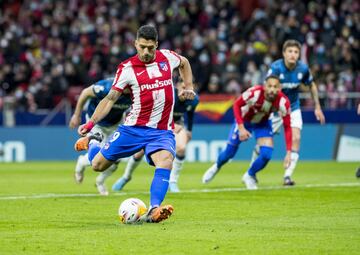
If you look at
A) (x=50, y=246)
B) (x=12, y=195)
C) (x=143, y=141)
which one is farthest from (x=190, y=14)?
(x=50, y=246)

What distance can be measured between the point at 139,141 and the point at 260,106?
5.23 meters

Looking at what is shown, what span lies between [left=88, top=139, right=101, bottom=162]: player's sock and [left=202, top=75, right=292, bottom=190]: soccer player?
3.59 metres

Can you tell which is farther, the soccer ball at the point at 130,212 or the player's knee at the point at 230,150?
the player's knee at the point at 230,150

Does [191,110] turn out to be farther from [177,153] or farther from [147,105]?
[147,105]

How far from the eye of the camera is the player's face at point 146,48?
1112 centimetres

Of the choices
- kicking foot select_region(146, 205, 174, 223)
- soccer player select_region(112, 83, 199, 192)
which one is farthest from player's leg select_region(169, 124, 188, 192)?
kicking foot select_region(146, 205, 174, 223)

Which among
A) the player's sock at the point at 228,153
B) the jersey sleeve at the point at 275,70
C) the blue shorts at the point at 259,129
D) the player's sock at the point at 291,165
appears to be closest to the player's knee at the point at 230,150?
the player's sock at the point at 228,153

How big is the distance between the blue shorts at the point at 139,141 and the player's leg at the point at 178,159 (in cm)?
464

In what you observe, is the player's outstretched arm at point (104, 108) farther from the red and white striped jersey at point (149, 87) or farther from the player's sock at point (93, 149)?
the player's sock at point (93, 149)

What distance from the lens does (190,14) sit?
33781 mm

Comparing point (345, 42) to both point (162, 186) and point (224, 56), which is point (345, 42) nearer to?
point (224, 56)

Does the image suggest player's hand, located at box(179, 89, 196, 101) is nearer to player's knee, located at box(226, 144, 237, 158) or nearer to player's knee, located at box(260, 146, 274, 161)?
player's knee, located at box(260, 146, 274, 161)

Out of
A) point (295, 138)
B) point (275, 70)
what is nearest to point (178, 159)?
point (295, 138)

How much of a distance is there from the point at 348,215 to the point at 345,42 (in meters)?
18.5
